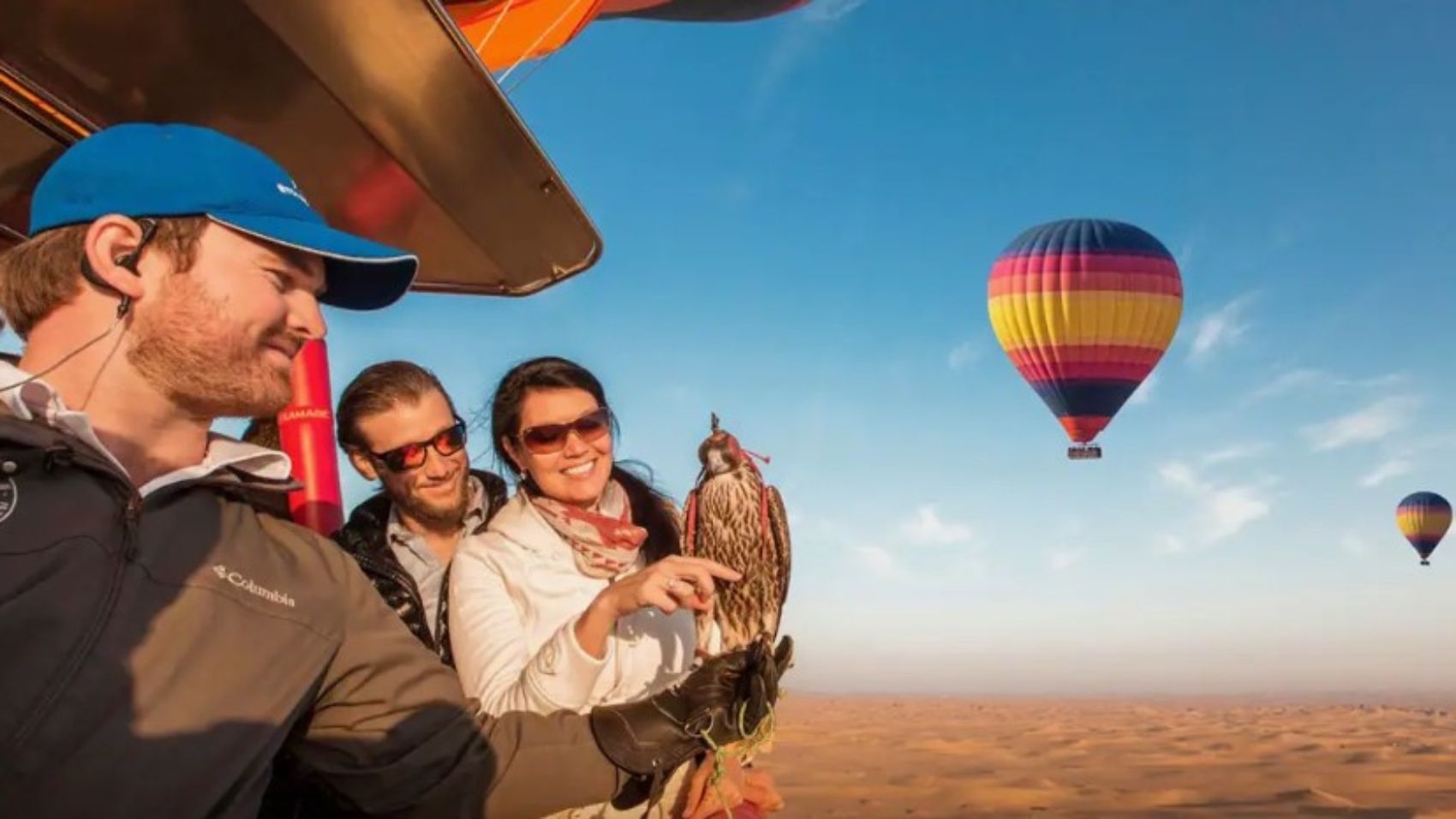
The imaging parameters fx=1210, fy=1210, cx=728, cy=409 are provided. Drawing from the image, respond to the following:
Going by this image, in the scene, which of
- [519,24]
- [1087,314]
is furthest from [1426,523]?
[519,24]

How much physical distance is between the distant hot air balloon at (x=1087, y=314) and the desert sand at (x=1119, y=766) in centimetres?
676

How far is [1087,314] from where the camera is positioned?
2370 centimetres

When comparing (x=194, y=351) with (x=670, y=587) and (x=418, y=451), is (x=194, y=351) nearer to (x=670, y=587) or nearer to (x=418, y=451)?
(x=670, y=587)

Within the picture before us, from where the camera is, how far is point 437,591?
3.11 meters

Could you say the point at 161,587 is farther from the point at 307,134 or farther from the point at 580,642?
the point at 307,134

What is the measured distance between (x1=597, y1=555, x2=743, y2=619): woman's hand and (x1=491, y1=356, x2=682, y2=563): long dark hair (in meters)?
0.70

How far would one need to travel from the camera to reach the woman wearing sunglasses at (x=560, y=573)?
2.61m

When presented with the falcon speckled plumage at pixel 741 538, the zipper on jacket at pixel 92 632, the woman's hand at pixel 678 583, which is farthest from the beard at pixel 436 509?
the zipper on jacket at pixel 92 632

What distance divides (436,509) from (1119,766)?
18386 mm

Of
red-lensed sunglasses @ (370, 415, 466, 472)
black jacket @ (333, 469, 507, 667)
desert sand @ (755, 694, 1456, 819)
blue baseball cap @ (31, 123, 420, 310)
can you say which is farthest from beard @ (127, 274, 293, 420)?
desert sand @ (755, 694, 1456, 819)

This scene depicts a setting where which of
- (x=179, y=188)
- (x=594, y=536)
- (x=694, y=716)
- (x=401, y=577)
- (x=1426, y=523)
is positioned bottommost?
(x=694, y=716)

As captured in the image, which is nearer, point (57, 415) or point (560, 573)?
point (57, 415)

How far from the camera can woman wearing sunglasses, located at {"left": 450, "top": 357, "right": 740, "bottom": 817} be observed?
2.61 meters

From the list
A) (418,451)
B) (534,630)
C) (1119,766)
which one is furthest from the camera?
(1119,766)
